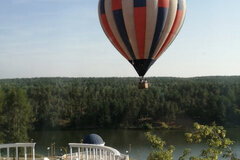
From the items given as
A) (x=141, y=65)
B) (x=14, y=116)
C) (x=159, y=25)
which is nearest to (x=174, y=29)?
(x=159, y=25)

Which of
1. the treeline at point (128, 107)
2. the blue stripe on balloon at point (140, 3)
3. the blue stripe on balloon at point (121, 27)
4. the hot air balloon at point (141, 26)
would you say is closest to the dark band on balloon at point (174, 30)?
the hot air balloon at point (141, 26)

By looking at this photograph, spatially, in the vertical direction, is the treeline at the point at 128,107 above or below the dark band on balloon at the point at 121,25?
below

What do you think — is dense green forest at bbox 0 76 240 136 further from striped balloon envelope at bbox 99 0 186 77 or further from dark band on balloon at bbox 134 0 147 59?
dark band on balloon at bbox 134 0 147 59

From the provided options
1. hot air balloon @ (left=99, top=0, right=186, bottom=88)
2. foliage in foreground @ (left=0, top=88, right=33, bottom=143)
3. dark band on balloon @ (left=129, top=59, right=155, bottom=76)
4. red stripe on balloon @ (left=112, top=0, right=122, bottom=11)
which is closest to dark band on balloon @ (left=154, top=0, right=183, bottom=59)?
hot air balloon @ (left=99, top=0, right=186, bottom=88)

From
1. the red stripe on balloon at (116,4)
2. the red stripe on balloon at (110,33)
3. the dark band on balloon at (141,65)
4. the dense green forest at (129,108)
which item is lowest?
the dense green forest at (129,108)

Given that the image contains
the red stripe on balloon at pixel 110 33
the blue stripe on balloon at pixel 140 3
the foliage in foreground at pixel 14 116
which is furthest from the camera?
the foliage in foreground at pixel 14 116

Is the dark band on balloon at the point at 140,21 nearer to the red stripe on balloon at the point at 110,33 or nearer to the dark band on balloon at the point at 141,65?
the dark band on balloon at the point at 141,65

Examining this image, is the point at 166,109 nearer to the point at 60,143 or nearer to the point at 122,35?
the point at 60,143
